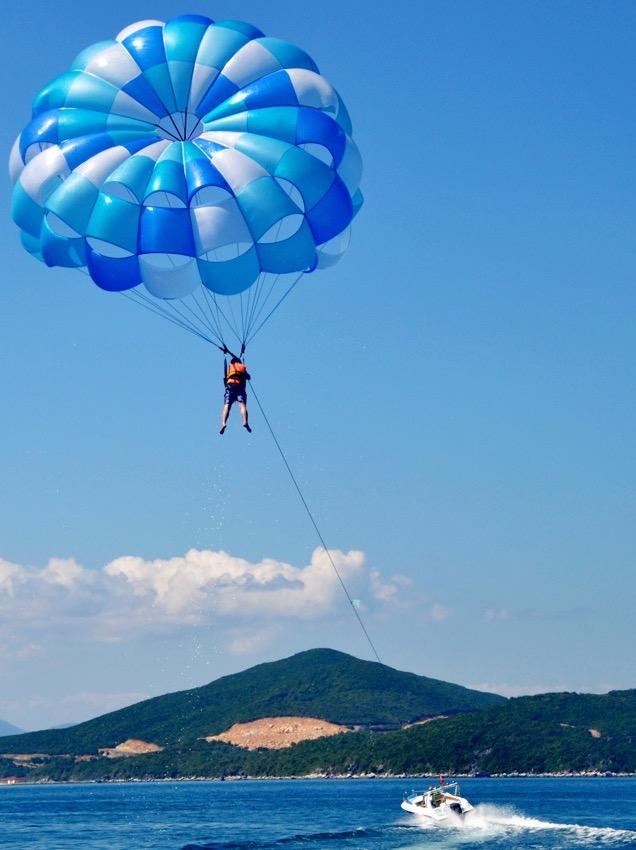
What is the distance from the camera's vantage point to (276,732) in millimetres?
186125

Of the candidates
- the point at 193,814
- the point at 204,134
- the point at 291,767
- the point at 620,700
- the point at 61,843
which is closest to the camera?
the point at 204,134

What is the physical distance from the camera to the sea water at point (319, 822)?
53.8 m

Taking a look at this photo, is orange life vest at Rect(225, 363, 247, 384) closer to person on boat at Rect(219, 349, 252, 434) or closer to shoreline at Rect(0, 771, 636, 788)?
person on boat at Rect(219, 349, 252, 434)

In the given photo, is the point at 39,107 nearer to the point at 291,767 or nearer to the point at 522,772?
the point at 522,772

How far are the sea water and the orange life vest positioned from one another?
28072 millimetres

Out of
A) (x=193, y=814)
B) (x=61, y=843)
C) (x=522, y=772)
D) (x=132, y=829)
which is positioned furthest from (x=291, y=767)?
(x=61, y=843)

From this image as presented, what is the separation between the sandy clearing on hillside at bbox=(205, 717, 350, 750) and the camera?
18225cm

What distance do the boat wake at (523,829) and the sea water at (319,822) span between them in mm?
53

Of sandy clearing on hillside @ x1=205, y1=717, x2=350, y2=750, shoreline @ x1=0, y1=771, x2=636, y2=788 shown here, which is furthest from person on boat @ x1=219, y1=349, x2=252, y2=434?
sandy clearing on hillside @ x1=205, y1=717, x2=350, y2=750

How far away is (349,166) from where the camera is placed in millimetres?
32156

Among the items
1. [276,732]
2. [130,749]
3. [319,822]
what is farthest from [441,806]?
[130,749]

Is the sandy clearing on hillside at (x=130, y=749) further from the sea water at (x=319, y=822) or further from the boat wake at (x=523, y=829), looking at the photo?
the boat wake at (x=523, y=829)

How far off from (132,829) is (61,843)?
32.5ft

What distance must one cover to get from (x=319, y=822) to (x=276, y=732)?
11954 centimetres
